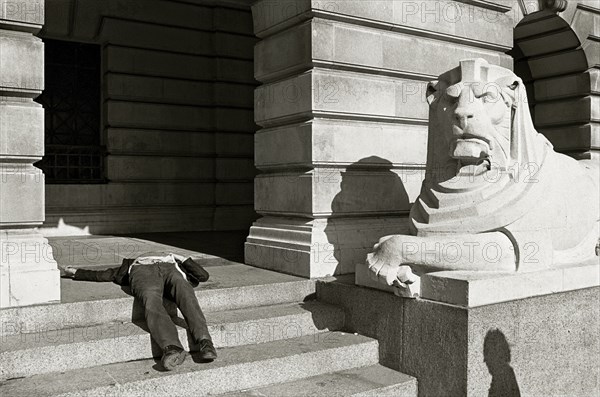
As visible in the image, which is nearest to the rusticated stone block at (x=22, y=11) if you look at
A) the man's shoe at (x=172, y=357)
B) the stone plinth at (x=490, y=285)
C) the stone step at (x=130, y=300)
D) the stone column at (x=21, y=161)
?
the stone column at (x=21, y=161)

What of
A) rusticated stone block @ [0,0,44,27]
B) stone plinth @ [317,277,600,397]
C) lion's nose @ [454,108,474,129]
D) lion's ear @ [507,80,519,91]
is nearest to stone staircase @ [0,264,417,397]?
stone plinth @ [317,277,600,397]

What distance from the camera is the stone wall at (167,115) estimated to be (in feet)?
41.5

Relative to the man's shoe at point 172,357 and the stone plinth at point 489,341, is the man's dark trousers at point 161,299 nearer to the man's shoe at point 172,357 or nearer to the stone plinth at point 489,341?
the man's shoe at point 172,357

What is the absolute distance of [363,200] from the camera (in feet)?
25.1

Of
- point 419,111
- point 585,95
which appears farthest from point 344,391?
point 585,95

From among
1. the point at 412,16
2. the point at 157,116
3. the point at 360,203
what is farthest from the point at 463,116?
the point at 157,116

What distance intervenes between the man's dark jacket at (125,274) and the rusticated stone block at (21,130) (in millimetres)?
1414

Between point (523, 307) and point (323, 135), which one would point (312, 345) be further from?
point (323, 135)

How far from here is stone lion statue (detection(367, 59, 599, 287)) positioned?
5.59m

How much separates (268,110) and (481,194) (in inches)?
135

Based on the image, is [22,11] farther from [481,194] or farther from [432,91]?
[481,194]

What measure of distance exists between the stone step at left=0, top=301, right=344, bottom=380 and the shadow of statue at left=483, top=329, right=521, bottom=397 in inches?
67.2

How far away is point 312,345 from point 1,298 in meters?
2.90

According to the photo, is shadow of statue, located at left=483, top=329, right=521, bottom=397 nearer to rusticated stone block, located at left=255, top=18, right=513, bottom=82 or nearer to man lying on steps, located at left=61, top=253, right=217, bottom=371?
man lying on steps, located at left=61, top=253, right=217, bottom=371
